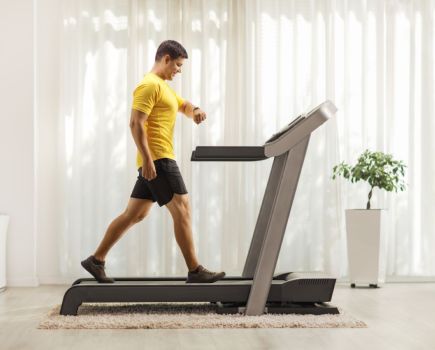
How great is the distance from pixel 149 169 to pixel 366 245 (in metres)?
2.17

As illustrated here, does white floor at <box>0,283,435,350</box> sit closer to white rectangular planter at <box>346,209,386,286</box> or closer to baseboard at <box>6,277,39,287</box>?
white rectangular planter at <box>346,209,386,286</box>

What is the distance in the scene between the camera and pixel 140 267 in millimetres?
5832

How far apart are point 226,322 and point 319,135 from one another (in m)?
2.69

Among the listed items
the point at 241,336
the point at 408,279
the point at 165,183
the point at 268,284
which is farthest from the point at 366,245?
the point at 241,336

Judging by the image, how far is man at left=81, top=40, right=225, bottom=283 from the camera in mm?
3992

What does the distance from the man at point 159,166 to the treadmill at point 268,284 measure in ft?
0.56

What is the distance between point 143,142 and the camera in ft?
13.0

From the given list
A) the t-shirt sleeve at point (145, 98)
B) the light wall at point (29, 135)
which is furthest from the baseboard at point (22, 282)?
the t-shirt sleeve at point (145, 98)

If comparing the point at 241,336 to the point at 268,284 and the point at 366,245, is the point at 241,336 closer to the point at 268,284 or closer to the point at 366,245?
the point at 268,284

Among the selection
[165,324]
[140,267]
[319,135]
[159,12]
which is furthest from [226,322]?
[159,12]

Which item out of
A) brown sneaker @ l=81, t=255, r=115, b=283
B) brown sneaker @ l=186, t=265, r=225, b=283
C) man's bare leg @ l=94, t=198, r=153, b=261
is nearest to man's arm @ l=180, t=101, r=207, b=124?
man's bare leg @ l=94, t=198, r=153, b=261

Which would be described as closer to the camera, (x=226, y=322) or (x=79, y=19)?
(x=226, y=322)

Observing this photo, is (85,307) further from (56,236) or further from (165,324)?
(56,236)

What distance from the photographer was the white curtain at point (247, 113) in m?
5.86
